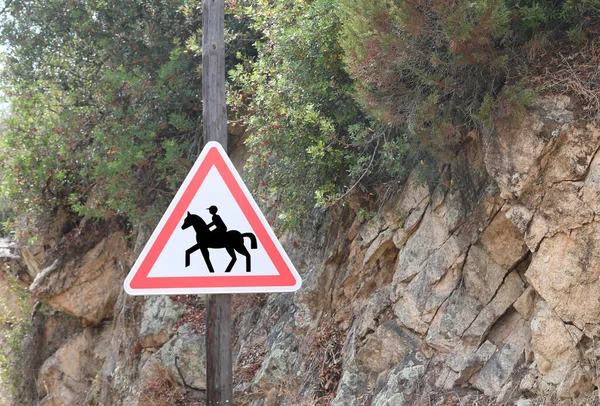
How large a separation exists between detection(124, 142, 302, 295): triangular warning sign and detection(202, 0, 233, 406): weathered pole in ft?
1.15

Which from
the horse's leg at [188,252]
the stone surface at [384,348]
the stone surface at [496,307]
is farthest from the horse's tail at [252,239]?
the stone surface at [384,348]

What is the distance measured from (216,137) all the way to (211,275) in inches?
39.1

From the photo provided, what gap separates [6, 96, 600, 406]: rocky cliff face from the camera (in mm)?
5453

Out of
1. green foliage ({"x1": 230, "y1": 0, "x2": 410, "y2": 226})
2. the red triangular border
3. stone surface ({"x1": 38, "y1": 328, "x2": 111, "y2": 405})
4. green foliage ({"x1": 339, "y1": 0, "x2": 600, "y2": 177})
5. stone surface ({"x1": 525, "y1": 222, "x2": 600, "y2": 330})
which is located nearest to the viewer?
the red triangular border

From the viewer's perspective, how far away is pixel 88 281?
14547 mm

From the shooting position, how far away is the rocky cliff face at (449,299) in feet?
17.9

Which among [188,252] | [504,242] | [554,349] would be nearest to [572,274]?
[554,349]

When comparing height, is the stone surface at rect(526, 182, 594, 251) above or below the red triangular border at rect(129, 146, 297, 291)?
below

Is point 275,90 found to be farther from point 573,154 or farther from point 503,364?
point 503,364

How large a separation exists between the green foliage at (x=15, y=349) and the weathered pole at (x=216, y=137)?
41.2ft

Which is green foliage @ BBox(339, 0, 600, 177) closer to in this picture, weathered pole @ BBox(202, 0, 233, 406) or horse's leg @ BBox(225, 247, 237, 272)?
weathered pole @ BBox(202, 0, 233, 406)

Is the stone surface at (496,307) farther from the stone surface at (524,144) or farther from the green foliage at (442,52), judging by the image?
the green foliage at (442,52)

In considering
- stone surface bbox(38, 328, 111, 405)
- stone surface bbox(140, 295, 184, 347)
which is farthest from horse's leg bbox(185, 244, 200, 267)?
stone surface bbox(38, 328, 111, 405)

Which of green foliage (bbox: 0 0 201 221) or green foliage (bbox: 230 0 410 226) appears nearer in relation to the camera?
green foliage (bbox: 230 0 410 226)
